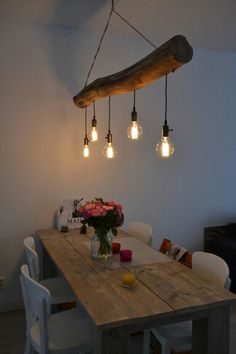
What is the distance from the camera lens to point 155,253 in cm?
257

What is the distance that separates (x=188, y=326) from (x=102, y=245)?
789 millimetres

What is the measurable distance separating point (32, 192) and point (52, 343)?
1695mm

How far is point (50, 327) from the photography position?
77.6 inches

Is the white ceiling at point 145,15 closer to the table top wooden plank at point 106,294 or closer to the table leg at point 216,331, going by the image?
the table top wooden plank at point 106,294

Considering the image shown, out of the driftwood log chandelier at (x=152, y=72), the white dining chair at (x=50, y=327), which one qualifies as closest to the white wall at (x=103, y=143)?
the driftwood log chandelier at (x=152, y=72)

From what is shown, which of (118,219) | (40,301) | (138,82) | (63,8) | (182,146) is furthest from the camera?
(182,146)

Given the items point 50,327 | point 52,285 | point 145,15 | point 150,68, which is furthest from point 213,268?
point 145,15

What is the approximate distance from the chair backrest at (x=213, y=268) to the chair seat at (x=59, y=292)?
37.3 inches

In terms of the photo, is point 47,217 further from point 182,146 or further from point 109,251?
point 182,146

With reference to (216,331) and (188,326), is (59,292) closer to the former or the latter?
(188,326)

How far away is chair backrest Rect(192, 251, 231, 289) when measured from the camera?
209 centimetres

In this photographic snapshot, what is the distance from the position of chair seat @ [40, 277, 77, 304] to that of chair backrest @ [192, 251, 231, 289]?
3.11 feet

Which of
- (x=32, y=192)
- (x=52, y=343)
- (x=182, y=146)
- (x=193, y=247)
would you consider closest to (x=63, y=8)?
(x=32, y=192)

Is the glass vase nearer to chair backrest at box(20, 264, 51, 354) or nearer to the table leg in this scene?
chair backrest at box(20, 264, 51, 354)
